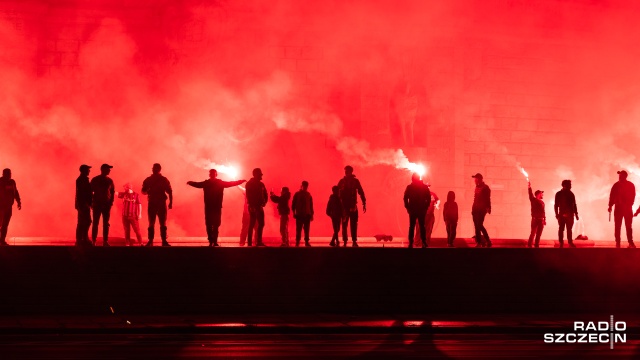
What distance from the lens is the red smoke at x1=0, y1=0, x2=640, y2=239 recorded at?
27938 millimetres

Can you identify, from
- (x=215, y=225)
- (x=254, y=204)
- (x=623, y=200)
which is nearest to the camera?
(x=215, y=225)

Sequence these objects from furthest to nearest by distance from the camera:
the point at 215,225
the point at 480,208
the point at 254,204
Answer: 1. the point at 480,208
2. the point at 254,204
3. the point at 215,225

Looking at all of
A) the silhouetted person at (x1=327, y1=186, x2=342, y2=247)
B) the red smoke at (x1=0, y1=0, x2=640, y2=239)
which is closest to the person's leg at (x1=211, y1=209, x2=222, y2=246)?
the silhouetted person at (x1=327, y1=186, x2=342, y2=247)

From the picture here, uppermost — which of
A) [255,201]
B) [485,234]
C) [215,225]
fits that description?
[255,201]

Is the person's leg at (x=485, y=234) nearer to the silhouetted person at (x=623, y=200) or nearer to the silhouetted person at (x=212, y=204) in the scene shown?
the silhouetted person at (x=623, y=200)

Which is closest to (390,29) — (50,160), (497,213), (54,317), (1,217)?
(497,213)

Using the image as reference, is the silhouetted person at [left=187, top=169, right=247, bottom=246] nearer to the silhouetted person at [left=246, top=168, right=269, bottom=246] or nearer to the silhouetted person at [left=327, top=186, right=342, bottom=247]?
the silhouetted person at [left=246, top=168, right=269, bottom=246]

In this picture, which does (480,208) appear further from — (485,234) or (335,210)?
(335,210)

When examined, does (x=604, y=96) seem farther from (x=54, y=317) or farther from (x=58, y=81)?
(x=54, y=317)

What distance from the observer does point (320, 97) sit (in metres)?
28.8

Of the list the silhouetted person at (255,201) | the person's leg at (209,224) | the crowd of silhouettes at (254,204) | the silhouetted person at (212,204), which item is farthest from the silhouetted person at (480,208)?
the person's leg at (209,224)

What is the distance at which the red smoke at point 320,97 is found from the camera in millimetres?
27938

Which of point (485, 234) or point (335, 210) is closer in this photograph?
point (335, 210)

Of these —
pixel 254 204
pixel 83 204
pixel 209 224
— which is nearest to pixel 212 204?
pixel 209 224
